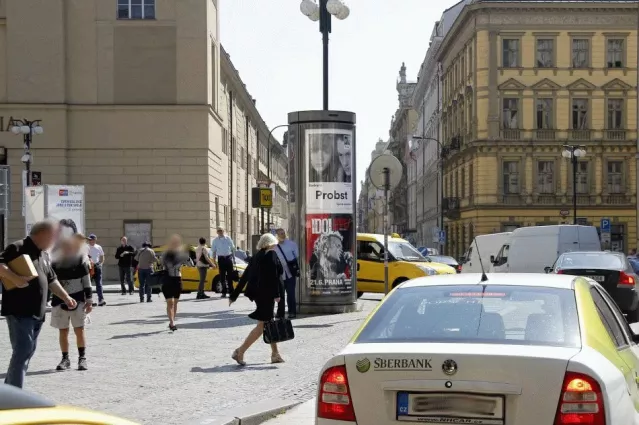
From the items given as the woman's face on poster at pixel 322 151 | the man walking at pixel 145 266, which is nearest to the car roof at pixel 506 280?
the woman's face on poster at pixel 322 151

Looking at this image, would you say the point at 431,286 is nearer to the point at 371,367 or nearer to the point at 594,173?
the point at 371,367

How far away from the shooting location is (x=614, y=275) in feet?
65.8

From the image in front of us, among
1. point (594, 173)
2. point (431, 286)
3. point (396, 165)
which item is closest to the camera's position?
point (431, 286)

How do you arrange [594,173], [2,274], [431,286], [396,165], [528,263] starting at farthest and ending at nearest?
[594,173] < [528,263] < [396,165] < [2,274] < [431,286]

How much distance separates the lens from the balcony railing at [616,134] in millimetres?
63719

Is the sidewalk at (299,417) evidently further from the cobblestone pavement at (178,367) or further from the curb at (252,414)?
the cobblestone pavement at (178,367)

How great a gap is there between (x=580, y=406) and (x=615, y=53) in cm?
6288

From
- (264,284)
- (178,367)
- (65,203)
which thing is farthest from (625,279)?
(65,203)

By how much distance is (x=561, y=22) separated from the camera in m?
64.3

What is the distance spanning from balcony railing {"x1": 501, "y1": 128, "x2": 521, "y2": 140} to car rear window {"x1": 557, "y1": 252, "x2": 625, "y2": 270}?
4284cm

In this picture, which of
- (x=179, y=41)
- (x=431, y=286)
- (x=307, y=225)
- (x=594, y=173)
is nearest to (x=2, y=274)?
(x=431, y=286)

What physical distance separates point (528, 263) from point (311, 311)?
9.40 metres

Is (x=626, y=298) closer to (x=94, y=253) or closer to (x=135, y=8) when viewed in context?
(x=94, y=253)

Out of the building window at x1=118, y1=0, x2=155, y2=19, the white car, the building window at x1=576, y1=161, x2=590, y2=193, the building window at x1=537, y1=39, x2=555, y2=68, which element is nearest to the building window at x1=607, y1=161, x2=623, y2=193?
the building window at x1=576, y1=161, x2=590, y2=193
